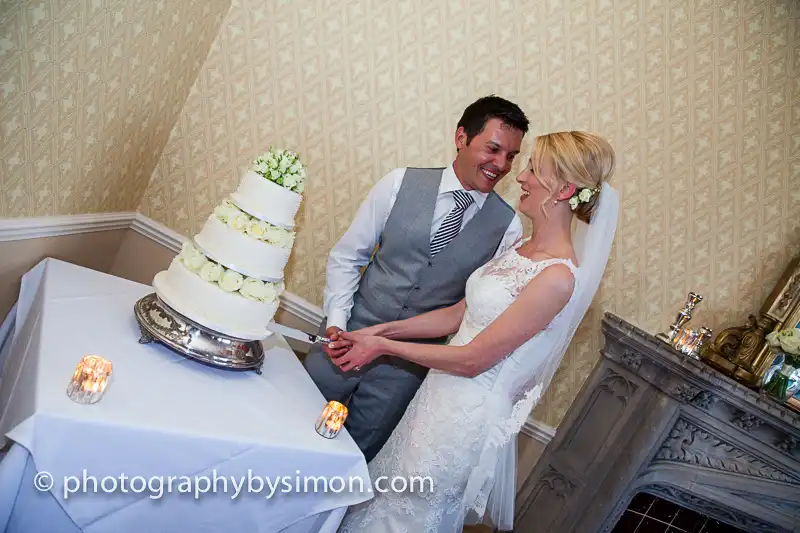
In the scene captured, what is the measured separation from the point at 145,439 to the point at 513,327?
1200 mm

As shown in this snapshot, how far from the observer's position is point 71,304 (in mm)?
2035

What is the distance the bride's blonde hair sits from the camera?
2.24m

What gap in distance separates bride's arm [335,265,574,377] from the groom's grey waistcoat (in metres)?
0.41

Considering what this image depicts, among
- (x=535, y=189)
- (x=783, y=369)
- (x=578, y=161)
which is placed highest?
(x=578, y=161)

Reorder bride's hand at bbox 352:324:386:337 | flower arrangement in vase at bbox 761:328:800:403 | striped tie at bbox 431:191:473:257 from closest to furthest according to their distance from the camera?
bride's hand at bbox 352:324:386:337
striped tie at bbox 431:191:473:257
flower arrangement in vase at bbox 761:328:800:403

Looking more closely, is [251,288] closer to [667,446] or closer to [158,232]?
[158,232]

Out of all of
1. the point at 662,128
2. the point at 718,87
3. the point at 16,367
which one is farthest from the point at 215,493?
the point at 718,87

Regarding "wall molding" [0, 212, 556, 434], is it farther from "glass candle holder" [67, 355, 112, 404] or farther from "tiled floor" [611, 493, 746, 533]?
"glass candle holder" [67, 355, 112, 404]

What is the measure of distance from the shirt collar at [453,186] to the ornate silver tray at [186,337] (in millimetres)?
1088

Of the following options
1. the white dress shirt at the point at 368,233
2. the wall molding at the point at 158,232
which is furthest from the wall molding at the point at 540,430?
the wall molding at the point at 158,232

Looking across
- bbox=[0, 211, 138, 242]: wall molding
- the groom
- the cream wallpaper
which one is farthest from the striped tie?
bbox=[0, 211, 138, 242]: wall molding

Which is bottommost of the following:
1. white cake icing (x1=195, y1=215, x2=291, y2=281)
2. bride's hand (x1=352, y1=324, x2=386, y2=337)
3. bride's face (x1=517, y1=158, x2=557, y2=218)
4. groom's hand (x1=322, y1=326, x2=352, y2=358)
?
groom's hand (x1=322, y1=326, x2=352, y2=358)

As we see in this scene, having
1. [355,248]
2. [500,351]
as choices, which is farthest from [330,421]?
[355,248]

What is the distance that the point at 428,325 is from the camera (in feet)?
8.52
